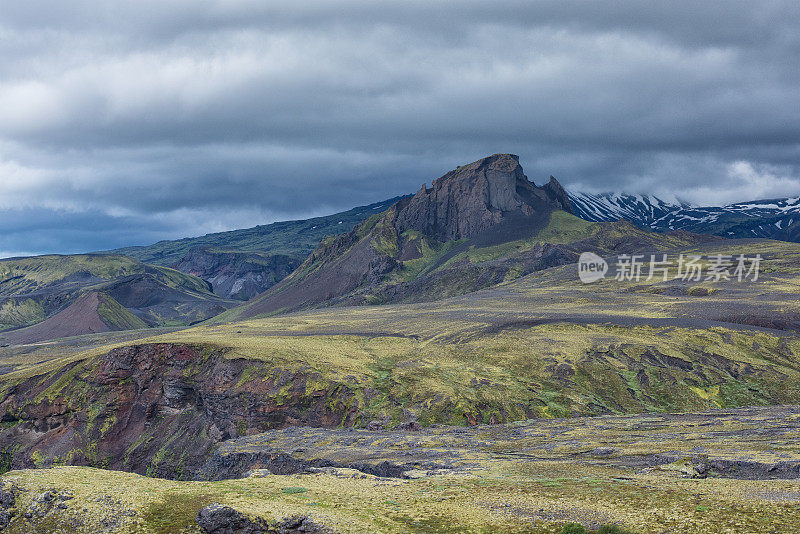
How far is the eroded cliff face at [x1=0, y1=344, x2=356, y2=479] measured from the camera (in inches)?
3514

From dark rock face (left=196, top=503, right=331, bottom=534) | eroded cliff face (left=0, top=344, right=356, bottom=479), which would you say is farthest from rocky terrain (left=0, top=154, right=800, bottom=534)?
eroded cliff face (left=0, top=344, right=356, bottom=479)

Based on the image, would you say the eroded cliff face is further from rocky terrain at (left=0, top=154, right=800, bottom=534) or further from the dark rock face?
the dark rock face

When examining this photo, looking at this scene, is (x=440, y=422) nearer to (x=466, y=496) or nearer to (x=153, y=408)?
(x=466, y=496)

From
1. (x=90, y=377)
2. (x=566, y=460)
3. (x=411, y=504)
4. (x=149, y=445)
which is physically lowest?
(x=149, y=445)

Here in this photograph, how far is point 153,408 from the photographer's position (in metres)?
105

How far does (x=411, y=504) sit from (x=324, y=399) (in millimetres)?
63554

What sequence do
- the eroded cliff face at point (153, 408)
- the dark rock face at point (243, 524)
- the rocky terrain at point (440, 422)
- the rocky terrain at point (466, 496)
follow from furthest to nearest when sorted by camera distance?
the eroded cliff face at point (153, 408), the rocky terrain at point (440, 422), the dark rock face at point (243, 524), the rocky terrain at point (466, 496)

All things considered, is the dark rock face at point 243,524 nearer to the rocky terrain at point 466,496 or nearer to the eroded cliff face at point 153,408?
the rocky terrain at point 466,496

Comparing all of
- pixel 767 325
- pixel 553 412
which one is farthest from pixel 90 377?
pixel 767 325

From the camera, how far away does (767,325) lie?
401 ft

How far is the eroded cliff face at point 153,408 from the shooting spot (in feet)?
293

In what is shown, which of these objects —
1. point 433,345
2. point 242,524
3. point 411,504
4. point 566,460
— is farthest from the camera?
point 433,345

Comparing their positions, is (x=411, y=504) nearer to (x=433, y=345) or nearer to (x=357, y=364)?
(x=357, y=364)

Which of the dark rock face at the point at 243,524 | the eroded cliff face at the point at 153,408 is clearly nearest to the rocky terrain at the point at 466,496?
the dark rock face at the point at 243,524
